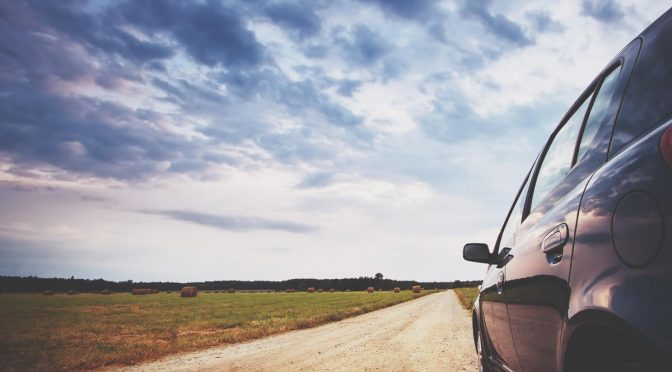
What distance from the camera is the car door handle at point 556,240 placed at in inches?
63.5

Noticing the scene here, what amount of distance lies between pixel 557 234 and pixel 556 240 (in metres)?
0.03

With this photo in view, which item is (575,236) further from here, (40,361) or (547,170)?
(40,361)

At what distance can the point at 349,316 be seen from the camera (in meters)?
18.5

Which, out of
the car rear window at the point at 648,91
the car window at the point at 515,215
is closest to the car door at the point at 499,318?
the car window at the point at 515,215

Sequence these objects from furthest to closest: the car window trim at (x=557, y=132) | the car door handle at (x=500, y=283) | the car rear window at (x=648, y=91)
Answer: the car door handle at (x=500, y=283) → the car window trim at (x=557, y=132) → the car rear window at (x=648, y=91)

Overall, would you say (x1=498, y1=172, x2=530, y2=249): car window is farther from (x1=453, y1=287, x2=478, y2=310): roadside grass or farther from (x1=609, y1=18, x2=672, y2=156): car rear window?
(x1=453, y1=287, x2=478, y2=310): roadside grass

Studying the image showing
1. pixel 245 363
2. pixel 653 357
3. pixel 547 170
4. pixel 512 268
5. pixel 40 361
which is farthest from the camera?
pixel 40 361

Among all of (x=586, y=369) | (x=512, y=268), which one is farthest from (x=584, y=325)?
(x=512, y=268)

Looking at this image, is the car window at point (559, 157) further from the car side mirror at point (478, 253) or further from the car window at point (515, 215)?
the car side mirror at point (478, 253)

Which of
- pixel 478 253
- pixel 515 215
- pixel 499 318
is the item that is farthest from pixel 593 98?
pixel 478 253

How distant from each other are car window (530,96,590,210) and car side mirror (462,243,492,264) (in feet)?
2.48

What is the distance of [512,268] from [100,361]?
787 centimetres

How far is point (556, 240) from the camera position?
1687 mm

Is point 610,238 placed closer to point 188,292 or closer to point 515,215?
point 515,215
